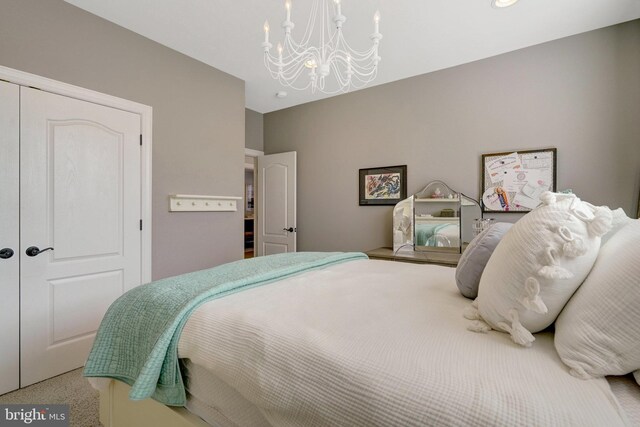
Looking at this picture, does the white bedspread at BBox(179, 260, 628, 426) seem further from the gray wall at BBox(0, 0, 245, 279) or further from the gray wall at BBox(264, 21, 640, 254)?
the gray wall at BBox(264, 21, 640, 254)

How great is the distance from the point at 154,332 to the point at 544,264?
126cm

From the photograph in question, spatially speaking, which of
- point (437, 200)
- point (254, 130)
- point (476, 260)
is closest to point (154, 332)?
point (476, 260)

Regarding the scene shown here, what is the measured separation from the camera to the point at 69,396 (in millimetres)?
1826

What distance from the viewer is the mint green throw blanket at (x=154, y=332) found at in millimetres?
997

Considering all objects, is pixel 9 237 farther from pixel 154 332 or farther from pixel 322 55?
pixel 322 55

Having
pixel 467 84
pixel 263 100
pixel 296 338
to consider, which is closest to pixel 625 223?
pixel 296 338

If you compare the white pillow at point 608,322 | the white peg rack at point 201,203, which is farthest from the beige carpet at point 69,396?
the white pillow at point 608,322

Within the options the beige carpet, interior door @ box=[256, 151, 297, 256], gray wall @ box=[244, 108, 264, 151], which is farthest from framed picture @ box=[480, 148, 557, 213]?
the beige carpet

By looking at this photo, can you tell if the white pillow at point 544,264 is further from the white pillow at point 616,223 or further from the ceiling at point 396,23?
the ceiling at point 396,23

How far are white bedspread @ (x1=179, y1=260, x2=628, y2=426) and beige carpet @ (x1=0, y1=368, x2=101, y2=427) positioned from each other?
126 cm

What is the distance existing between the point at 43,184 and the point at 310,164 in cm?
271

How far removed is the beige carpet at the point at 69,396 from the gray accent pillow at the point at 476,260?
2052 mm

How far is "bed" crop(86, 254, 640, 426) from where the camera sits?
23.3 inches

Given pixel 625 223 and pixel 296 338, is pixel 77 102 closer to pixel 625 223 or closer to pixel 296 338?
pixel 296 338
